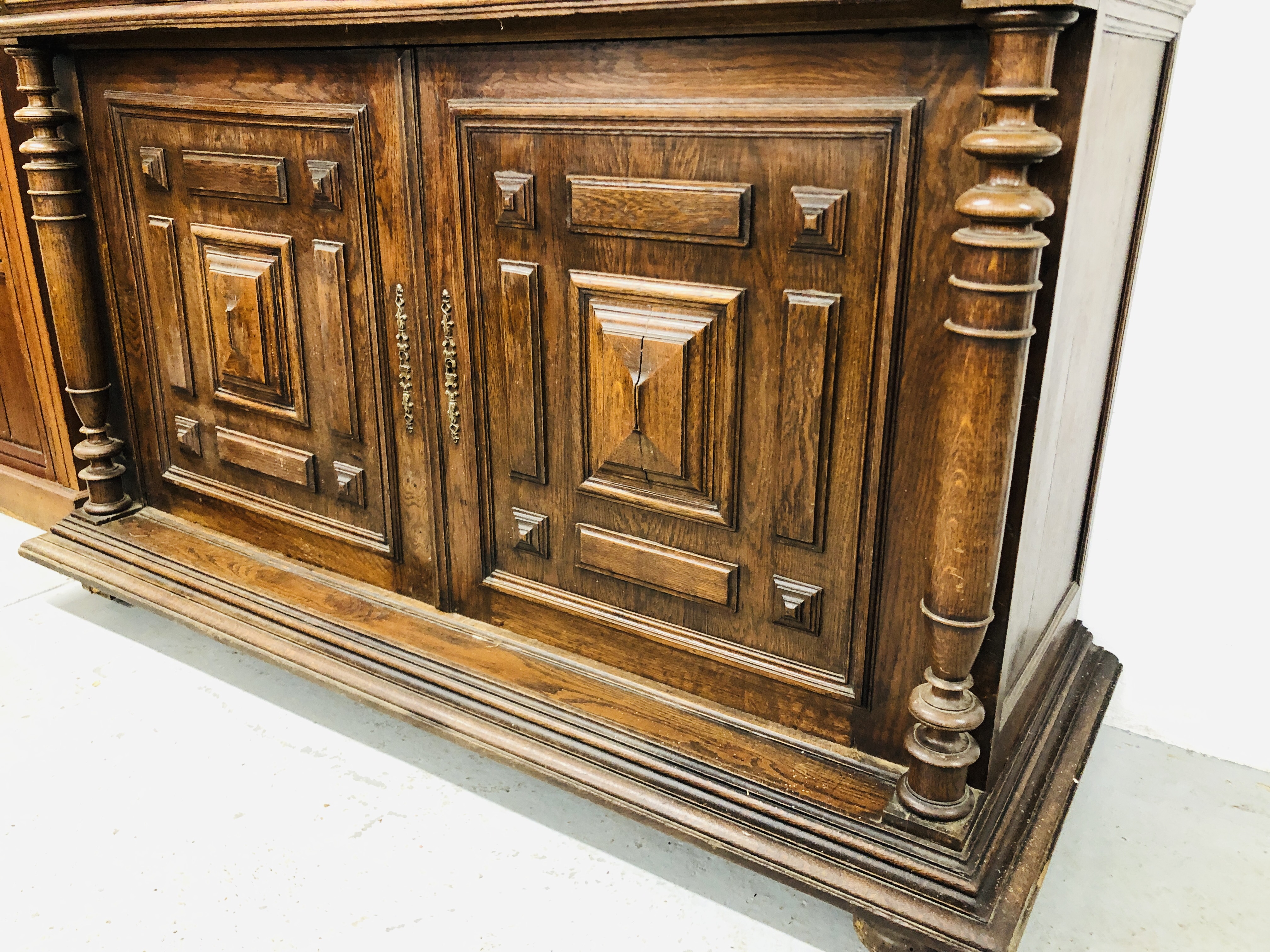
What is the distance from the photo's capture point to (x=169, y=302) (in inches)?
84.4

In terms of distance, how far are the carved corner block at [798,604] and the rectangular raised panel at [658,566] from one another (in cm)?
7

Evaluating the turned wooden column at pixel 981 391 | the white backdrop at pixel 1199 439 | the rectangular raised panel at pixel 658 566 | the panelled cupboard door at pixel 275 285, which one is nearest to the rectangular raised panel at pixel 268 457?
the panelled cupboard door at pixel 275 285

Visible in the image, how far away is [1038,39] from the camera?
3.50 feet

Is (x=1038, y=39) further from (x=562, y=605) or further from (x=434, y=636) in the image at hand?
(x=434, y=636)

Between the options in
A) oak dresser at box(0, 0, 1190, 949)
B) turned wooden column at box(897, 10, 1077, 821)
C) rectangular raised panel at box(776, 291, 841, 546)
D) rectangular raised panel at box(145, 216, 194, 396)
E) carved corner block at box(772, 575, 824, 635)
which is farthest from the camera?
rectangular raised panel at box(145, 216, 194, 396)

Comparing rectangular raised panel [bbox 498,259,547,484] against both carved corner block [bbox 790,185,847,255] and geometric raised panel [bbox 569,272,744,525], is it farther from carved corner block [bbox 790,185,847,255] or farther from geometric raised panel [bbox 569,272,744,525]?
carved corner block [bbox 790,185,847,255]

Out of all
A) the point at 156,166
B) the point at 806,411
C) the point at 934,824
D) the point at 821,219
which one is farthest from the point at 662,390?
the point at 156,166

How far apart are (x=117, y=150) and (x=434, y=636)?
123cm

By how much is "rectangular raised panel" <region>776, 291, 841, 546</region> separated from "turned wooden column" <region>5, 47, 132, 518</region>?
1660 millimetres

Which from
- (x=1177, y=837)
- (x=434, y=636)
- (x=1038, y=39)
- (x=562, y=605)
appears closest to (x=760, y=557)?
(x=562, y=605)

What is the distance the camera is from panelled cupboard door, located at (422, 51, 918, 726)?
52.7 inches

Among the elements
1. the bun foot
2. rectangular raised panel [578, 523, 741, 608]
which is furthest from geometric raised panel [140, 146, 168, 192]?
the bun foot

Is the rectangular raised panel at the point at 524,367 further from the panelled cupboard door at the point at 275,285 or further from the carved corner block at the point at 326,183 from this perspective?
the carved corner block at the point at 326,183

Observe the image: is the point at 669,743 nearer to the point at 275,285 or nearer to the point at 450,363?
the point at 450,363
